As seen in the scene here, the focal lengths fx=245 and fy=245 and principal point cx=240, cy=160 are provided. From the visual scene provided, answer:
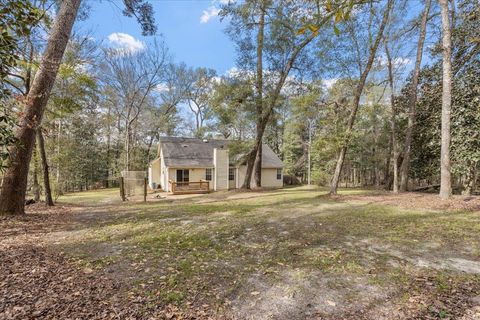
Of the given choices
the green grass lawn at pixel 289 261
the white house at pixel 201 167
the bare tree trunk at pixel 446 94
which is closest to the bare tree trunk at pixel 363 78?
the bare tree trunk at pixel 446 94

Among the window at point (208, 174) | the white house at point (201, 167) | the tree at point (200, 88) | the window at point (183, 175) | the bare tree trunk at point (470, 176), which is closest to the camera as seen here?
the bare tree trunk at point (470, 176)

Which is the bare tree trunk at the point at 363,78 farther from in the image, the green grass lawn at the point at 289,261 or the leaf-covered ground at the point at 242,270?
the leaf-covered ground at the point at 242,270

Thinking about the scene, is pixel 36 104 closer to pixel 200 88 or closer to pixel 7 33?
pixel 7 33

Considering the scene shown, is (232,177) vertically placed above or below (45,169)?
below

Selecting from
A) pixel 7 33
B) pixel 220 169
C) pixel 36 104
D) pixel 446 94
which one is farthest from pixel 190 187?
pixel 7 33

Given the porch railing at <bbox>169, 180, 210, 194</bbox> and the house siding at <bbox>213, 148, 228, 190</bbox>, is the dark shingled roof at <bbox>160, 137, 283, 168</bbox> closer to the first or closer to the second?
the house siding at <bbox>213, 148, 228, 190</bbox>

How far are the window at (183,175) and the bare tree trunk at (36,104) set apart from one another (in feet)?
45.1

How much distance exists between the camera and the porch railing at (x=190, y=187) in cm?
1848

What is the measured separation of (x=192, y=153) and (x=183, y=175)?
7.70ft

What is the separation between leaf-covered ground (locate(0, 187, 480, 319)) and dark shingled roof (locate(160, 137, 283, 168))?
46.8 feet

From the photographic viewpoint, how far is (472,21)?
11352 mm

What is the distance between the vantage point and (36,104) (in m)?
6.38

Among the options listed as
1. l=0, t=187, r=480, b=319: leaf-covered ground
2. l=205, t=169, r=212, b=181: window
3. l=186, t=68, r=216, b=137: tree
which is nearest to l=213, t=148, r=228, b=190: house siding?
l=205, t=169, r=212, b=181: window

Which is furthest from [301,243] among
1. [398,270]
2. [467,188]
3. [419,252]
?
[467,188]
